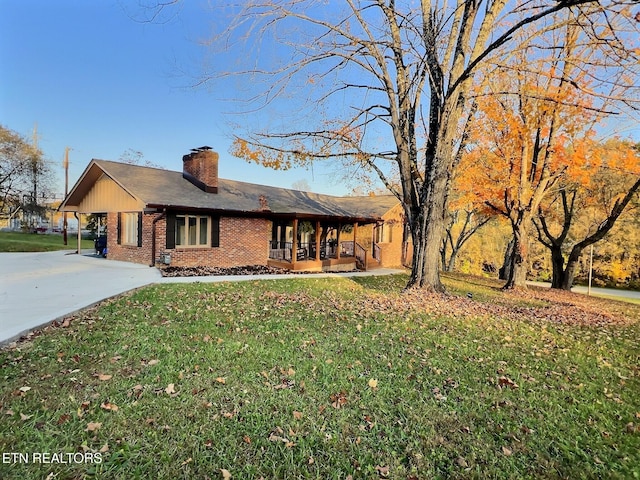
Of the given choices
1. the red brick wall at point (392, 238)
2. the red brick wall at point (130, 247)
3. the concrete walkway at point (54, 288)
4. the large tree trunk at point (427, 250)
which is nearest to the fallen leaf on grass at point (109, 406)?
the concrete walkway at point (54, 288)

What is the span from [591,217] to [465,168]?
54.7 feet

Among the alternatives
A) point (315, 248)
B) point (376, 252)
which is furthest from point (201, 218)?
point (376, 252)

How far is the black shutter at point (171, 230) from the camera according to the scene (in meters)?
13.6

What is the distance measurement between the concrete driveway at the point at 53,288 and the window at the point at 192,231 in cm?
176

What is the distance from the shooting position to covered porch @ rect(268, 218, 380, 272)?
16156 mm

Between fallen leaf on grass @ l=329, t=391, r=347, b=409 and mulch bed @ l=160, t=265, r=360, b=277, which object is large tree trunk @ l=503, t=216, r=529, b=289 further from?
fallen leaf on grass @ l=329, t=391, r=347, b=409

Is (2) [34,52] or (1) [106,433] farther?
(2) [34,52]

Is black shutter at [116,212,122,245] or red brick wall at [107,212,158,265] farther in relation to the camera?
black shutter at [116,212,122,245]

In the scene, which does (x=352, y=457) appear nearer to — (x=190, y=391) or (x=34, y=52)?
(x=190, y=391)

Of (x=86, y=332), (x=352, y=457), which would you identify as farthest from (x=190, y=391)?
(x=86, y=332)

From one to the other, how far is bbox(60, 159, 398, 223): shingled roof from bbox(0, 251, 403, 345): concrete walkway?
3047 mm

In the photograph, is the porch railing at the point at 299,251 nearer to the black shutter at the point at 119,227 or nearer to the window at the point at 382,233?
A: the window at the point at 382,233

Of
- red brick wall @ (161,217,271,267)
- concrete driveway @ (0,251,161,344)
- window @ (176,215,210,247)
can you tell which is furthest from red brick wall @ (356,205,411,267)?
concrete driveway @ (0,251,161,344)

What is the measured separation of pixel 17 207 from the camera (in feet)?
112
